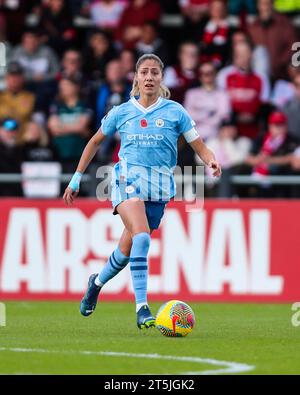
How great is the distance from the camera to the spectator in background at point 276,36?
19.2 metres

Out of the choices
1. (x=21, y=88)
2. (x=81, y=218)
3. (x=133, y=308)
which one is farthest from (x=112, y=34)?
(x=133, y=308)

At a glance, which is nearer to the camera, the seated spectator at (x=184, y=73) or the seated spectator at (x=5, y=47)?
the seated spectator at (x=184, y=73)

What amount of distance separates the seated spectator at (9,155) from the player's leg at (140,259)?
21.2 ft

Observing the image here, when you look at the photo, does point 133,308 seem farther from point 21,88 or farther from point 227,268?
point 21,88

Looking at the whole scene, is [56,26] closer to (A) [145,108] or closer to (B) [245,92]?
(B) [245,92]

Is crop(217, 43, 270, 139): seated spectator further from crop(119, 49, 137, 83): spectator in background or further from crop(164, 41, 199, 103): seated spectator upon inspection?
crop(119, 49, 137, 83): spectator in background

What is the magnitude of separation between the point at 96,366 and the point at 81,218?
7.74 m

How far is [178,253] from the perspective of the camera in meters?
15.9

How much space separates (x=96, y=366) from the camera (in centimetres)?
841

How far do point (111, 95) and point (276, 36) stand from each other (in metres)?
2.91

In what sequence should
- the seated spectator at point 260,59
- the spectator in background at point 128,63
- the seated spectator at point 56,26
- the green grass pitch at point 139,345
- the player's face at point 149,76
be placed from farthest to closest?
the seated spectator at point 56,26, the seated spectator at point 260,59, the spectator in background at point 128,63, the player's face at point 149,76, the green grass pitch at point 139,345

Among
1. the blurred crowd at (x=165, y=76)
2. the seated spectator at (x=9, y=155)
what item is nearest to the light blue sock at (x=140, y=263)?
the blurred crowd at (x=165, y=76)

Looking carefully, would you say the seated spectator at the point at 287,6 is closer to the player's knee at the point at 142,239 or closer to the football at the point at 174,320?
the player's knee at the point at 142,239

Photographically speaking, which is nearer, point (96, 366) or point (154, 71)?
point (96, 366)
